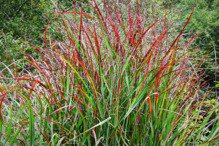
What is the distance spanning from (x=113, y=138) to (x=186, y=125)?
0.43m

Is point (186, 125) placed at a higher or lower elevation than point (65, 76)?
lower

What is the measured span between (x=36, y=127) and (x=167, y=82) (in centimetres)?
73

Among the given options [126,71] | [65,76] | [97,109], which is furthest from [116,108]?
[65,76]

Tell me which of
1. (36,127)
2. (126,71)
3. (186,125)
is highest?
(126,71)

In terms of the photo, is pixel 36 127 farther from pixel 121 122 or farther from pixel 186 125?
pixel 186 125

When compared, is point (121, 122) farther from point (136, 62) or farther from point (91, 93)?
point (136, 62)

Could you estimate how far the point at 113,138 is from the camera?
70.1 inches

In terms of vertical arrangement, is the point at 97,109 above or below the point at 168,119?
above

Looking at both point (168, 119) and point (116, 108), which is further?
point (168, 119)

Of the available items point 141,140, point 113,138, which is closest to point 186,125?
point 141,140

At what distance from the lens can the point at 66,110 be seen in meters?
1.79

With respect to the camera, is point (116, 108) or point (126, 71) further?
point (126, 71)

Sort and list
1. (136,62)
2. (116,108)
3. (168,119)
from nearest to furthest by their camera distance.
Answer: (116,108)
(168,119)
(136,62)

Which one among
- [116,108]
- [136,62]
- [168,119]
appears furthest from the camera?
[136,62]
